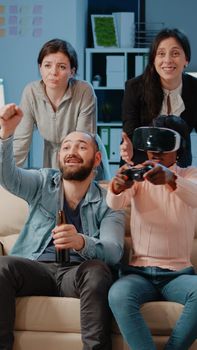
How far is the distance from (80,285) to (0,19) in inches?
136

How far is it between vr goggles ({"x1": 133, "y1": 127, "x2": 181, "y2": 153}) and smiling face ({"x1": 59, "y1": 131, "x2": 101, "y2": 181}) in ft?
0.95

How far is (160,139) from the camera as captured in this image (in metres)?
2.49

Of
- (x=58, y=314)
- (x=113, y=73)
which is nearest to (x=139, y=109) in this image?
(x=58, y=314)

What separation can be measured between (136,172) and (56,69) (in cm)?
95

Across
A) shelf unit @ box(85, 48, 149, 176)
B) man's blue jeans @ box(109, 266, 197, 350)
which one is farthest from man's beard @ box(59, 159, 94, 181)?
shelf unit @ box(85, 48, 149, 176)

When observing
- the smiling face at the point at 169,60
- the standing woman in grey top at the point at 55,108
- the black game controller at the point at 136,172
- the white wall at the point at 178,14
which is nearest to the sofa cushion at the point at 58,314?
the black game controller at the point at 136,172

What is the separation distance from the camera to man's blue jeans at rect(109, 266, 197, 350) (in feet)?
7.51

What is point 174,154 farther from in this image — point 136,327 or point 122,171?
point 136,327

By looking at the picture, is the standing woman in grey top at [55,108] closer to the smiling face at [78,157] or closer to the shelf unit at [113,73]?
the smiling face at [78,157]

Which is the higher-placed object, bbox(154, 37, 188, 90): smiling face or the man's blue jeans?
bbox(154, 37, 188, 90): smiling face

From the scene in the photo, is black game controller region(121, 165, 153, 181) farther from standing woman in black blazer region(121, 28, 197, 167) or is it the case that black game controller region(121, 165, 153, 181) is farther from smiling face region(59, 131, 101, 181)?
standing woman in black blazer region(121, 28, 197, 167)

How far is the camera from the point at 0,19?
17.6 ft

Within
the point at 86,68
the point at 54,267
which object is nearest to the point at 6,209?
the point at 54,267

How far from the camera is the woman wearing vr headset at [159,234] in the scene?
7.61 feet
